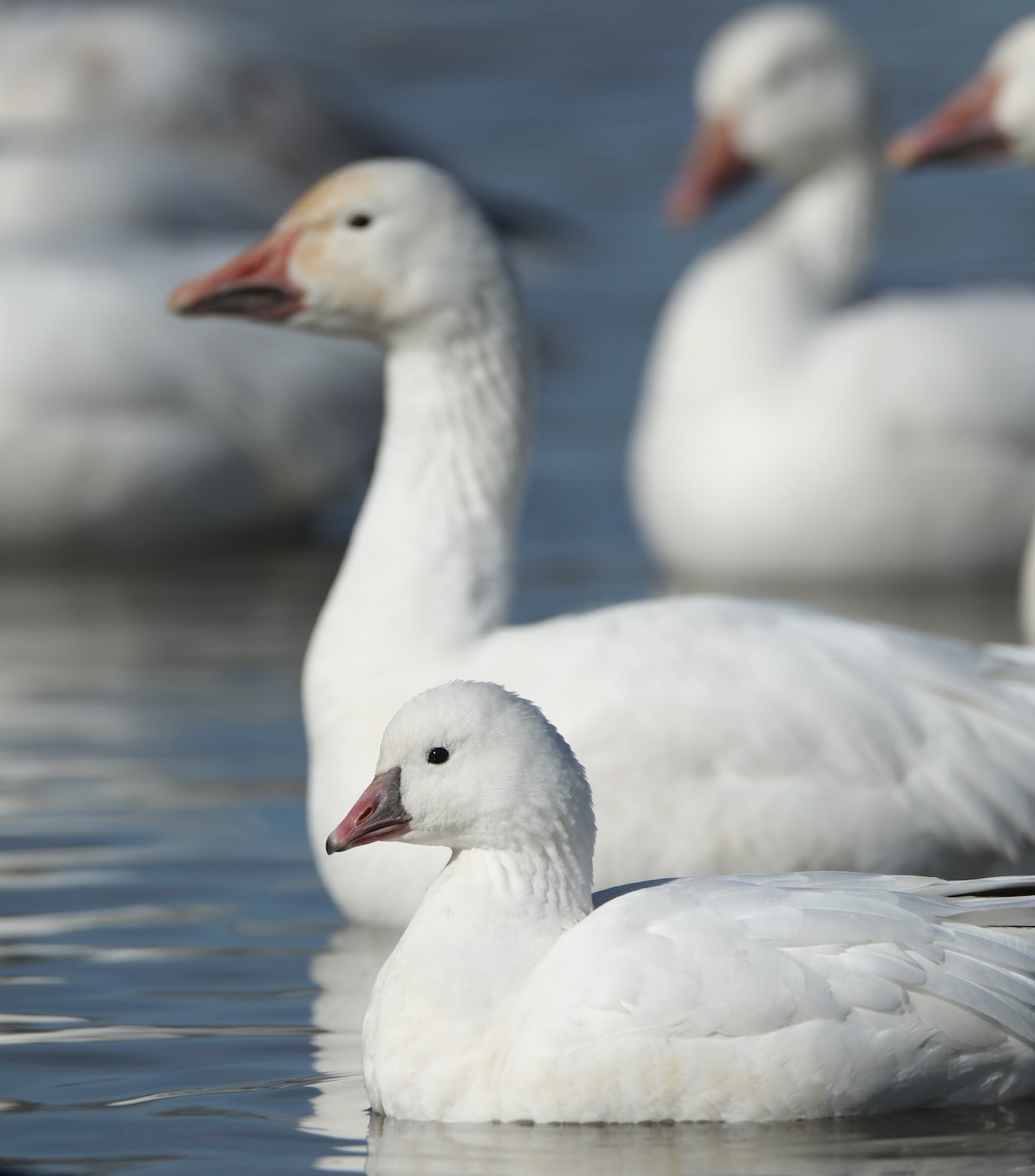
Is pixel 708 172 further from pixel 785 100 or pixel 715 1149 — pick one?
pixel 715 1149

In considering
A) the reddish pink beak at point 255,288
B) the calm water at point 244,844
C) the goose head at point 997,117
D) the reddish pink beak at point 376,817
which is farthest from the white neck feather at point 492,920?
the goose head at point 997,117

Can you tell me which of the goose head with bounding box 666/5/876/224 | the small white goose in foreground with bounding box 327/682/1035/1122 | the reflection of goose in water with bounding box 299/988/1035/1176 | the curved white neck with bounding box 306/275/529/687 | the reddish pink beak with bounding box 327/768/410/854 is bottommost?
the reflection of goose in water with bounding box 299/988/1035/1176

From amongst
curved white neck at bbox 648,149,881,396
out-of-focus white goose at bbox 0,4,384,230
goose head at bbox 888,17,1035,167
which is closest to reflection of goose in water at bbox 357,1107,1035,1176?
goose head at bbox 888,17,1035,167

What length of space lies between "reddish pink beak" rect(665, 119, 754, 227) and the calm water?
118cm

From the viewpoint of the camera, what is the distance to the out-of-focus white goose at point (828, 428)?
9.12 meters

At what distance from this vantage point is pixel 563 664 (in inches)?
226

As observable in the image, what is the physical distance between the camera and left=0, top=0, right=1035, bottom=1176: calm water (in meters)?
4.47

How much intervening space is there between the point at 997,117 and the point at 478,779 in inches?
175

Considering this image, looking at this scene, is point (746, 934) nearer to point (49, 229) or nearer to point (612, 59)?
point (49, 229)

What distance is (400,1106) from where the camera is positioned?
4539 millimetres

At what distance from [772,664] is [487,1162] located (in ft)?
5.50

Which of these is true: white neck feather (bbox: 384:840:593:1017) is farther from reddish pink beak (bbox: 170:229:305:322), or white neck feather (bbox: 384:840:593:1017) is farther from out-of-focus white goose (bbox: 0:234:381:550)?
out-of-focus white goose (bbox: 0:234:381:550)

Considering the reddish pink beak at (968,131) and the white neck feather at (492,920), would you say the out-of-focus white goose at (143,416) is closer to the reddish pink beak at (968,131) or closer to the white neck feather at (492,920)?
the reddish pink beak at (968,131)

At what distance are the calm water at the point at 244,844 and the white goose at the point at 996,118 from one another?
1.43m
